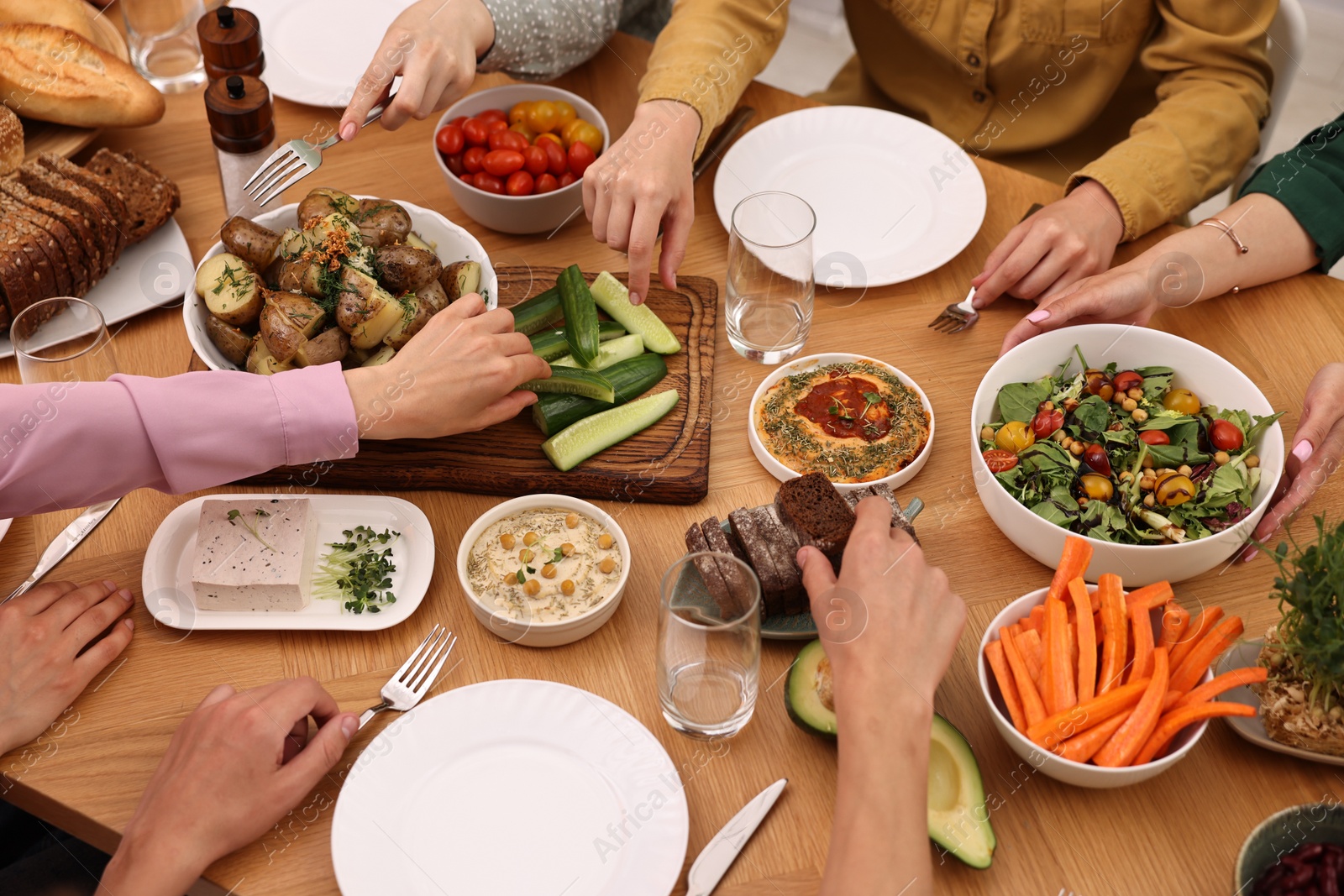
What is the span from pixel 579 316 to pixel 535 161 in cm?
44

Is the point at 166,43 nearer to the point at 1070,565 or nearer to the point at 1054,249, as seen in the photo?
the point at 1054,249

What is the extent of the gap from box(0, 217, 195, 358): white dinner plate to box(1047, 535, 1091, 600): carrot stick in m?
1.81

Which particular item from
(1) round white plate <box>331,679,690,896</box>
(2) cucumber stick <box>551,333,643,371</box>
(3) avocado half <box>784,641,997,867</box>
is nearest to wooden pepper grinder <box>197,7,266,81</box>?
(2) cucumber stick <box>551,333,643,371</box>

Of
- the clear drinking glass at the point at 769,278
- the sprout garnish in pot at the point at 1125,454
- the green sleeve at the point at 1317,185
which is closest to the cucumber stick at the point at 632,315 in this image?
the clear drinking glass at the point at 769,278

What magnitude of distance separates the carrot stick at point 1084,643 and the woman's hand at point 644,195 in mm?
985

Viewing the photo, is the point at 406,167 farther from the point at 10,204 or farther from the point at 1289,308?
the point at 1289,308

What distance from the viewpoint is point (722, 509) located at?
1.91 m

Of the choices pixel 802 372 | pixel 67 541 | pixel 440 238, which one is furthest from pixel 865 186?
pixel 67 541

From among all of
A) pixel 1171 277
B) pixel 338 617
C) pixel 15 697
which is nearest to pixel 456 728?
pixel 338 617

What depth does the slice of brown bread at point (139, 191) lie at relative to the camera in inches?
87.5

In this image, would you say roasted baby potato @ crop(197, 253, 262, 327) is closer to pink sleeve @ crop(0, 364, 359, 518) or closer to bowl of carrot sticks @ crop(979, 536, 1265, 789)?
pink sleeve @ crop(0, 364, 359, 518)

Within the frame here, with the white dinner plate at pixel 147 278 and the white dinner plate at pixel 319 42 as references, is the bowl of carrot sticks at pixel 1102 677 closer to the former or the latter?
the white dinner plate at pixel 147 278

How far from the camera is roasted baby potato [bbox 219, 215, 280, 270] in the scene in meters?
1.96

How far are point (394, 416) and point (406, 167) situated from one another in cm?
97
